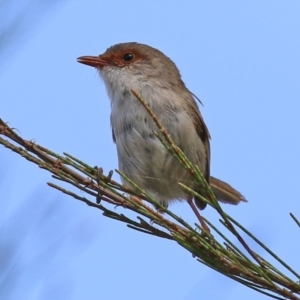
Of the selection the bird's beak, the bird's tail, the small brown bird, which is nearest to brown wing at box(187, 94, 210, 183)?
the small brown bird

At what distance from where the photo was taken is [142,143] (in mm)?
4270

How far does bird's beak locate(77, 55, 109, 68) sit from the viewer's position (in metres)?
4.91

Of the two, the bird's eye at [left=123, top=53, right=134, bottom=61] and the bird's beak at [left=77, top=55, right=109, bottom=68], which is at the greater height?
the bird's eye at [left=123, top=53, right=134, bottom=61]

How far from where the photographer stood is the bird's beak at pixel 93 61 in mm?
4914

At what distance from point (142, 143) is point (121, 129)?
0.21 metres

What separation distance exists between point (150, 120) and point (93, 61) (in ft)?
3.28

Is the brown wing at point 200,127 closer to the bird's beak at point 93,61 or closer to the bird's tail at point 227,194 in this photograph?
the bird's tail at point 227,194

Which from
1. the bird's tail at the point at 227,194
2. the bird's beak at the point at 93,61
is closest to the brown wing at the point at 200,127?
the bird's tail at the point at 227,194

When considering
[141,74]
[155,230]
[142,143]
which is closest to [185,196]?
[142,143]

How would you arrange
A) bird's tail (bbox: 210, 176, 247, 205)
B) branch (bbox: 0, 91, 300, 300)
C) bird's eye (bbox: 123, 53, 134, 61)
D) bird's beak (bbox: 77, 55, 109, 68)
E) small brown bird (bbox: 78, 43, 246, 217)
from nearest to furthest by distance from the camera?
branch (bbox: 0, 91, 300, 300)
small brown bird (bbox: 78, 43, 246, 217)
bird's beak (bbox: 77, 55, 109, 68)
bird's eye (bbox: 123, 53, 134, 61)
bird's tail (bbox: 210, 176, 247, 205)

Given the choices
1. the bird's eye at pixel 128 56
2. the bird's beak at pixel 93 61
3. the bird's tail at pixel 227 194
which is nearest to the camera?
the bird's beak at pixel 93 61

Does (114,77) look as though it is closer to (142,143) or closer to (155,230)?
(142,143)

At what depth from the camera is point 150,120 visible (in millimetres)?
4184

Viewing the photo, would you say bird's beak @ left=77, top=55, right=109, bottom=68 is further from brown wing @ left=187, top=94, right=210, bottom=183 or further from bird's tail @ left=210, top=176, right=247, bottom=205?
bird's tail @ left=210, top=176, right=247, bottom=205
